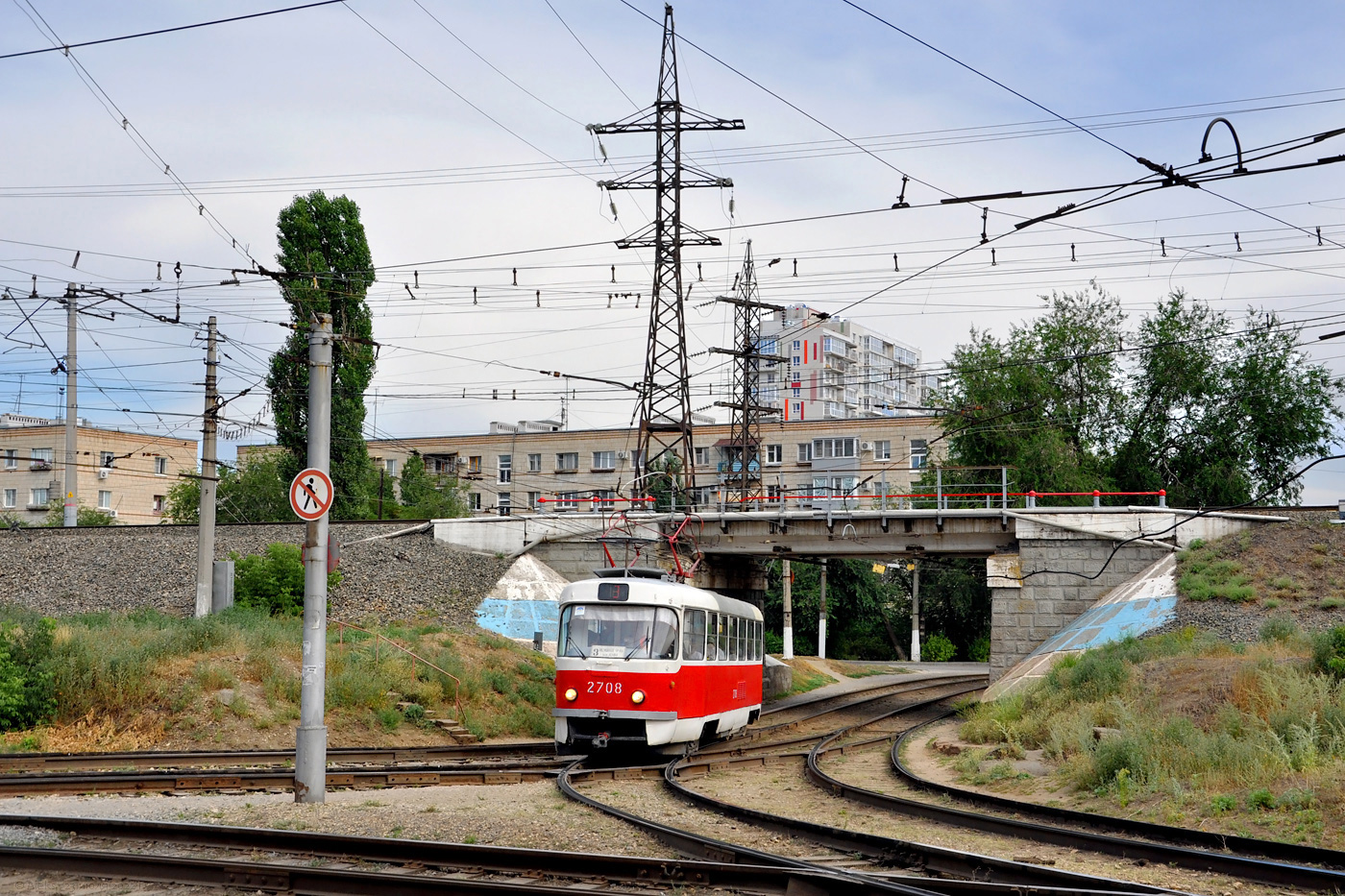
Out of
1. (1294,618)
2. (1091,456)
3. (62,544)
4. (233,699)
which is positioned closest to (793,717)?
(1294,618)

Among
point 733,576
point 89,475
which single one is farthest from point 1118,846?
point 89,475

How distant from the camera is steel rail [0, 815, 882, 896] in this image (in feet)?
30.4

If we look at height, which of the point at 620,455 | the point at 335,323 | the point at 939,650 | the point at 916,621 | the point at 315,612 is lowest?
the point at 939,650

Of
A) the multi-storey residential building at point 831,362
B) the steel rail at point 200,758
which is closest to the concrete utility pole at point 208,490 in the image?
the steel rail at point 200,758

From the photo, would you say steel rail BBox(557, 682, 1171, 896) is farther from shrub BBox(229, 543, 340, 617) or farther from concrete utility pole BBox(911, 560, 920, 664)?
concrete utility pole BBox(911, 560, 920, 664)

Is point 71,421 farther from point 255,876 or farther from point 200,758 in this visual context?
point 255,876

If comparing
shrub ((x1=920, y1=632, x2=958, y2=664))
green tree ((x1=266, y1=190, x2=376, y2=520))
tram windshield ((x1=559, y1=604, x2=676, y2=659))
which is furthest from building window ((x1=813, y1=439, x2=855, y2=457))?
tram windshield ((x1=559, y1=604, x2=676, y2=659))

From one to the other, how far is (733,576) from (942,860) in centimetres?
3068

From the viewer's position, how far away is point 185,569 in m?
37.0

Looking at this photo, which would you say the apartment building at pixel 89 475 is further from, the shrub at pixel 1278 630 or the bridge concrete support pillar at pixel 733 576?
the shrub at pixel 1278 630

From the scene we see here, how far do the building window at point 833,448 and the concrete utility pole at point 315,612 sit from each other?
206 feet

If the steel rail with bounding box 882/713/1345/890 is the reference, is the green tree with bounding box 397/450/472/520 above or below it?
above

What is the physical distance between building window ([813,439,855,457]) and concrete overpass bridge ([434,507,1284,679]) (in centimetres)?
3621

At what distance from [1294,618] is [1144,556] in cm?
587
